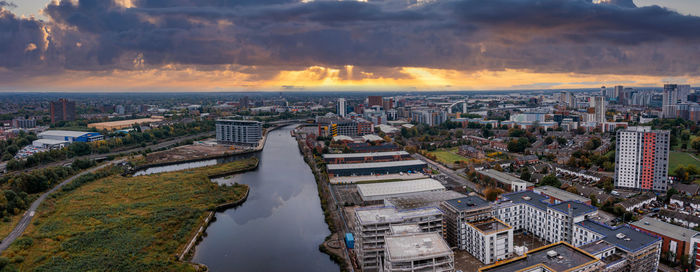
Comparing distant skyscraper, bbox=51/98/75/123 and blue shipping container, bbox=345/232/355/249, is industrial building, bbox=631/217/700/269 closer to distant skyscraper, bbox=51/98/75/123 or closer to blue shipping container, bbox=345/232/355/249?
blue shipping container, bbox=345/232/355/249

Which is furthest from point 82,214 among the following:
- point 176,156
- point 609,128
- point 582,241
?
point 609,128

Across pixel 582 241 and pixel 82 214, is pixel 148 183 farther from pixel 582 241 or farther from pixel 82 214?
pixel 582 241

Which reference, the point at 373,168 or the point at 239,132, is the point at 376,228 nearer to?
the point at 373,168

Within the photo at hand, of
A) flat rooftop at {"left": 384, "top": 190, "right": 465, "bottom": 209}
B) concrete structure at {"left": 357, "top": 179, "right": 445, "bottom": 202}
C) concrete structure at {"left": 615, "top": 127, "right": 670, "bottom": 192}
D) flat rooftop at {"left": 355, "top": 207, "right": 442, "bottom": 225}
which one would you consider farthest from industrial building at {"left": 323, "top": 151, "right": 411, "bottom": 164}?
flat rooftop at {"left": 355, "top": 207, "right": 442, "bottom": 225}

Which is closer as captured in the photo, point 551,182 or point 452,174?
point 551,182

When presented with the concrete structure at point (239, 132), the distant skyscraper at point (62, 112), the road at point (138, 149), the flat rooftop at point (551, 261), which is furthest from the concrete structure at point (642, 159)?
the distant skyscraper at point (62, 112)

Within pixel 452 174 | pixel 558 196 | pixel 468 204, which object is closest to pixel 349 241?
pixel 468 204
